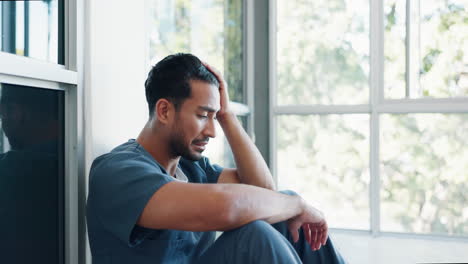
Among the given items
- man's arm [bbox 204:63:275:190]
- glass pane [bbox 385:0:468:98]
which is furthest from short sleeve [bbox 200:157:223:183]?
glass pane [bbox 385:0:468:98]

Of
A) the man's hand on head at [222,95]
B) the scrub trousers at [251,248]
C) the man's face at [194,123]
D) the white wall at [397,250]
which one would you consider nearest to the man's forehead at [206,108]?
the man's face at [194,123]

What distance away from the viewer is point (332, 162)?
2.94 m

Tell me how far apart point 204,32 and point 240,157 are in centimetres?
86

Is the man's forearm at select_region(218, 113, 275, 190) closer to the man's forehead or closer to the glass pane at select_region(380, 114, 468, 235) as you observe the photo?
the man's forehead

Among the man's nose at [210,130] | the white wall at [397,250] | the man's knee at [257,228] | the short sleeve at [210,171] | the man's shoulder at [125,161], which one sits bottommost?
the white wall at [397,250]

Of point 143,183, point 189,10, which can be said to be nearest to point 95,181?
point 143,183

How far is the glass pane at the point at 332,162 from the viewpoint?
9.51 ft

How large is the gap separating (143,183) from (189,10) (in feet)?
3.98

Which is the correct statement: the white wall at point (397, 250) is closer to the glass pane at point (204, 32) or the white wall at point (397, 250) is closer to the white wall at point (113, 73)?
the glass pane at point (204, 32)

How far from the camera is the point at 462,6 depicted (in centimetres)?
268

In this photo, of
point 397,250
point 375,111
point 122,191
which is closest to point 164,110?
point 122,191

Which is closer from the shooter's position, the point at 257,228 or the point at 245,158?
the point at 257,228

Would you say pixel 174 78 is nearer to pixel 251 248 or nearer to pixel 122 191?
pixel 122 191

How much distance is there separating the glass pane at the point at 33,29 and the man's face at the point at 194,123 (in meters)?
0.35
